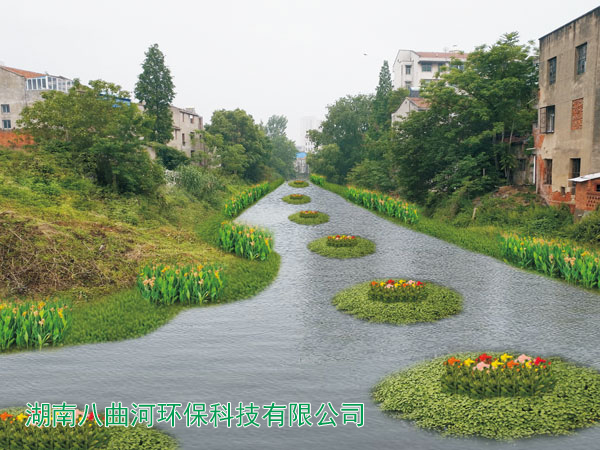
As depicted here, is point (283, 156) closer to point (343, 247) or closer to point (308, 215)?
point (308, 215)

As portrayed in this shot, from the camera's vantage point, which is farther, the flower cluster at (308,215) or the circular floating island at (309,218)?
the flower cluster at (308,215)

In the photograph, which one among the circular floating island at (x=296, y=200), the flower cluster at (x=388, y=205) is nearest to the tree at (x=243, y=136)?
the circular floating island at (x=296, y=200)

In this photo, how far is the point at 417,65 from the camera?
246 ft

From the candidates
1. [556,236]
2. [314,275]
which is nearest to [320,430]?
[314,275]

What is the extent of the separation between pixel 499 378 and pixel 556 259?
10.00m

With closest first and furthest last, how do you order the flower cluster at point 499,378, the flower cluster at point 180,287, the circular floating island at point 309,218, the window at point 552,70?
the flower cluster at point 499,378 < the flower cluster at point 180,287 < the window at point 552,70 < the circular floating island at point 309,218

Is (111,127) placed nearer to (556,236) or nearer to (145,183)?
(145,183)

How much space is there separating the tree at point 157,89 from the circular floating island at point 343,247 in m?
28.2

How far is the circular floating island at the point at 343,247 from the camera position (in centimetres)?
2141

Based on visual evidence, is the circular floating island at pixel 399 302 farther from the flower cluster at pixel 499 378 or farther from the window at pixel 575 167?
the window at pixel 575 167

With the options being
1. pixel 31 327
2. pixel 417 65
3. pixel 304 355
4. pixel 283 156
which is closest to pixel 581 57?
pixel 304 355

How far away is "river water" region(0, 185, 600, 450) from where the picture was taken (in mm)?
7430

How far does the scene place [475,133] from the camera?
107 ft

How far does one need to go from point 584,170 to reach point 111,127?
23.6 m
